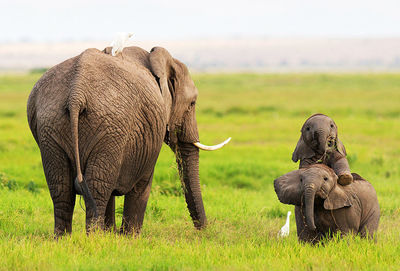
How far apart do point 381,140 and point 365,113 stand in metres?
8.10

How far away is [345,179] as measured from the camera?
222 inches

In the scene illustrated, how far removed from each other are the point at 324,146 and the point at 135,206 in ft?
6.68

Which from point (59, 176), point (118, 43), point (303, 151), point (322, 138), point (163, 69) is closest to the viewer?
point (59, 176)

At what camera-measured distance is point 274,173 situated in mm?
11828

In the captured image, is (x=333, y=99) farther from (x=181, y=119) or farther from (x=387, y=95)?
(x=181, y=119)

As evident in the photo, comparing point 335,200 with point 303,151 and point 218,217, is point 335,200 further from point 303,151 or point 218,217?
point 218,217

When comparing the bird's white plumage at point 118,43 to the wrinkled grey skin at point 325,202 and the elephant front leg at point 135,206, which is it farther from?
the wrinkled grey skin at point 325,202

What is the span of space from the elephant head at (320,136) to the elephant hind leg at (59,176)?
223cm

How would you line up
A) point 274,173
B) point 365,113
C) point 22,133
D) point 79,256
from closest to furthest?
point 79,256 < point 274,173 < point 22,133 < point 365,113

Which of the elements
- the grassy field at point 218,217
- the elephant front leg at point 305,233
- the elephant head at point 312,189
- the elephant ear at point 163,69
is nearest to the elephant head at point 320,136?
the elephant head at point 312,189

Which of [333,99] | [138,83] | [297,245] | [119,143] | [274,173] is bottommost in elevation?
[333,99]

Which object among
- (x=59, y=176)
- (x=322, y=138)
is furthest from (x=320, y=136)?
(x=59, y=176)

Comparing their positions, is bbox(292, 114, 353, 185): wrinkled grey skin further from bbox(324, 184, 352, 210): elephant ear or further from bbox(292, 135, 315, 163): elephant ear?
bbox(324, 184, 352, 210): elephant ear

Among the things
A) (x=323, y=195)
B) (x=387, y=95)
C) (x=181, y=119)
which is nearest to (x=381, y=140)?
(x=181, y=119)
